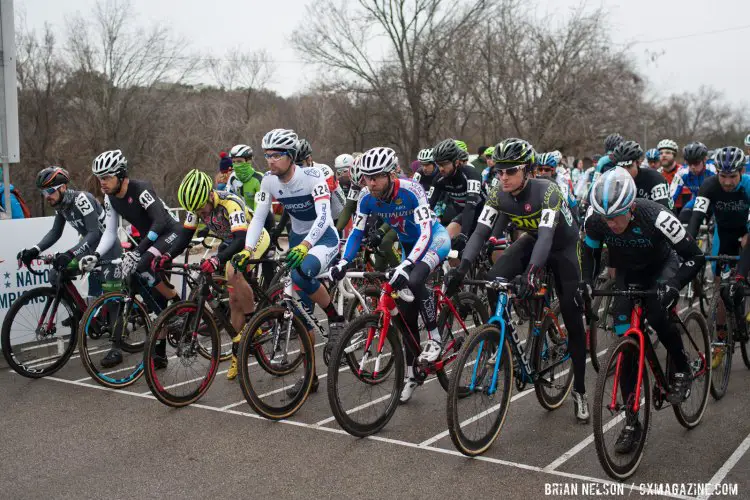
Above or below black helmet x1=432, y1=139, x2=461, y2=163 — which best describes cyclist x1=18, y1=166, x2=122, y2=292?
below

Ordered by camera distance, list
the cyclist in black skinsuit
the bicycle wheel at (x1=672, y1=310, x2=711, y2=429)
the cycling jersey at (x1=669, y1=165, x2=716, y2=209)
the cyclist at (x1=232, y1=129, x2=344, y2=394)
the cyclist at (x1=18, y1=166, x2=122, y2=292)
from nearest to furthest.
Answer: the bicycle wheel at (x1=672, y1=310, x2=711, y2=429) < the cyclist in black skinsuit < the cyclist at (x1=232, y1=129, x2=344, y2=394) < the cyclist at (x1=18, y1=166, x2=122, y2=292) < the cycling jersey at (x1=669, y1=165, x2=716, y2=209)

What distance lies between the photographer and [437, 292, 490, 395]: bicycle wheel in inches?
234

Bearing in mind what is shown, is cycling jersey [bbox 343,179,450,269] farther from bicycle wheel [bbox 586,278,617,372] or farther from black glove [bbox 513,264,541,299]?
bicycle wheel [bbox 586,278,617,372]

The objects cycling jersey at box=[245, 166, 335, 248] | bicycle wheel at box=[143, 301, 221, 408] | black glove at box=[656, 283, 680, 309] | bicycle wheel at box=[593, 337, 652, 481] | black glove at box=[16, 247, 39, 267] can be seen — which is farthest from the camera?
black glove at box=[16, 247, 39, 267]

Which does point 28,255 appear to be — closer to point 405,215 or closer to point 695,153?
point 405,215

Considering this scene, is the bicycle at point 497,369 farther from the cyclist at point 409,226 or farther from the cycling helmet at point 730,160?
the cycling helmet at point 730,160

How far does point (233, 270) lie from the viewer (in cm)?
724

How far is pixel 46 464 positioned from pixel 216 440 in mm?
1155

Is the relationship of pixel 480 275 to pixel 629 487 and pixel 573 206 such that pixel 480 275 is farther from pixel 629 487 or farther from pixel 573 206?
pixel 629 487

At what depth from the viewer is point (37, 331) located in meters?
7.45

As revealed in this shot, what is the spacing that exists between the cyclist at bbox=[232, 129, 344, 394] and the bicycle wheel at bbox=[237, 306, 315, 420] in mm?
70

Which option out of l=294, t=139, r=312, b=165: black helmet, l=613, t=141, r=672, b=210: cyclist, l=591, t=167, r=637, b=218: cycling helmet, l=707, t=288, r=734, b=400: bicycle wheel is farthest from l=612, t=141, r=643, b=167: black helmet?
l=294, t=139, r=312, b=165: black helmet

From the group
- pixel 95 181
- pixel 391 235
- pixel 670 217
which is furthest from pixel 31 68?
pixel 670 217

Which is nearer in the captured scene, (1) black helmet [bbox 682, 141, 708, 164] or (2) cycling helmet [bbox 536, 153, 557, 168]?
(1) black helmet [bbox 682, 141, 708, 164]
